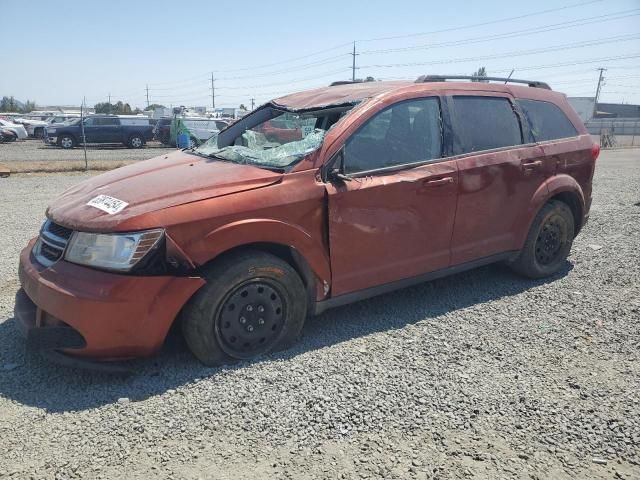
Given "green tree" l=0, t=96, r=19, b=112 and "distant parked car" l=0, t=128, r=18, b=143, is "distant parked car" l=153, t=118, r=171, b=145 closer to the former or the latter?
"distant parked car" l=0, t=128, r=18, b=143

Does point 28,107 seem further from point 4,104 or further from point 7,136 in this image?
point 7,136

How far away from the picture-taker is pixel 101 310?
2.80 metres

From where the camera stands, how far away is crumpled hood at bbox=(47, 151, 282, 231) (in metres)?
2.96

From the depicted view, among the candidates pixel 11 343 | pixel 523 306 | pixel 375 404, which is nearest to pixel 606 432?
pixel 375 404

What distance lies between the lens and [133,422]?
264cm

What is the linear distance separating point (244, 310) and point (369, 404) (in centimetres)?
101

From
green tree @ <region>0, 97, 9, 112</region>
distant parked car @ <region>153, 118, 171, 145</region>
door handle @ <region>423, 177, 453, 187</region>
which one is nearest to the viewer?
door handle @ <region>423, 177, 453, 187</region>

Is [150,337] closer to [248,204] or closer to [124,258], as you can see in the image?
[124,258]

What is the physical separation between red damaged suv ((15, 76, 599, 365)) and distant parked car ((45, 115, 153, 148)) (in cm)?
2442

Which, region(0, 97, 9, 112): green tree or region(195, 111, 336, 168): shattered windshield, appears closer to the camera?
region(195, 111, 336, 168): shattered windshield

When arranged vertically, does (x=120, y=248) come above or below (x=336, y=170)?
below

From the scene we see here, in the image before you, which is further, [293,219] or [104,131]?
[104,131]

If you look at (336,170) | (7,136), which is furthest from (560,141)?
(7,136)

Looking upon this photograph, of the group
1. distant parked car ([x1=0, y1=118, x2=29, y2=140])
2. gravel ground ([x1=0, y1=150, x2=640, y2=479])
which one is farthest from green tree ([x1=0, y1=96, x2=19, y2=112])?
gravel ground ([x1=0, y1=150, x2=640, y2=479])
